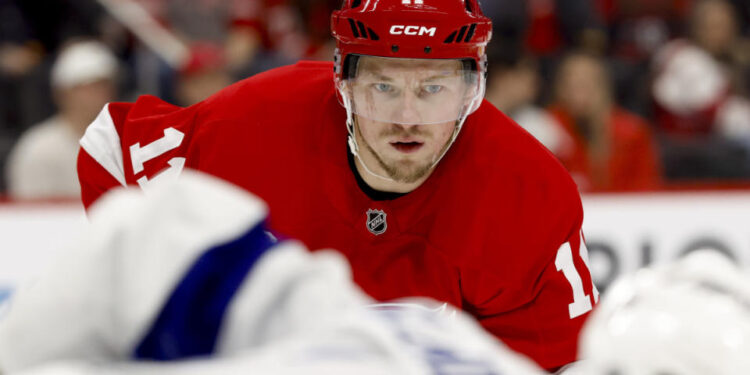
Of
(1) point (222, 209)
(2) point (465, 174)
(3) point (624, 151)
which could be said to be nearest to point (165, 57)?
(3) point (624, 151)

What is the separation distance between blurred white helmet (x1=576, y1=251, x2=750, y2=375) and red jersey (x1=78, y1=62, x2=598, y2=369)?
0.97 metres

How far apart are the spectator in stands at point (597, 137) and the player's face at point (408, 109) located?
7.01 ft

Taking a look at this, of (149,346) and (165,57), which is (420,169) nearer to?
(149,346)

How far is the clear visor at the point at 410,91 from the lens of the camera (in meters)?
1.93

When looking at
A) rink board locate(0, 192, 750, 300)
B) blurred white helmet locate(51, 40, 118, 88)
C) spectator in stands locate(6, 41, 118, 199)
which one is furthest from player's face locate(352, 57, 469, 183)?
blurred white helmet locate(51, 40, 118, 88)

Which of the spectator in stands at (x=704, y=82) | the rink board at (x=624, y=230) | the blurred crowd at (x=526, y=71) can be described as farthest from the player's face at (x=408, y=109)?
the spectator in stands at (x=704, y=82)

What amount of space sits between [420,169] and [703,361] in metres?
1.09

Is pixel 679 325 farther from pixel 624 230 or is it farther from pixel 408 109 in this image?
pixel 624 230

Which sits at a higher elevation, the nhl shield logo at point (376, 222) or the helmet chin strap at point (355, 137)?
the helmet chin strap at point (355, 137)

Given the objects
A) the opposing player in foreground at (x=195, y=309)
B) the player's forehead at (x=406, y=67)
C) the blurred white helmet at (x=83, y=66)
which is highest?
the opposing player in foreground at (x=195, y=309)

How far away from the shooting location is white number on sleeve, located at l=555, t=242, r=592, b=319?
1.95m

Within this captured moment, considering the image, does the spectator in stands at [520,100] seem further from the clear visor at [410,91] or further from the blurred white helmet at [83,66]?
the clear visor at [410,91]

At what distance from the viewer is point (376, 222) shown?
77.9 inches

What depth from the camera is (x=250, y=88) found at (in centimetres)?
210
